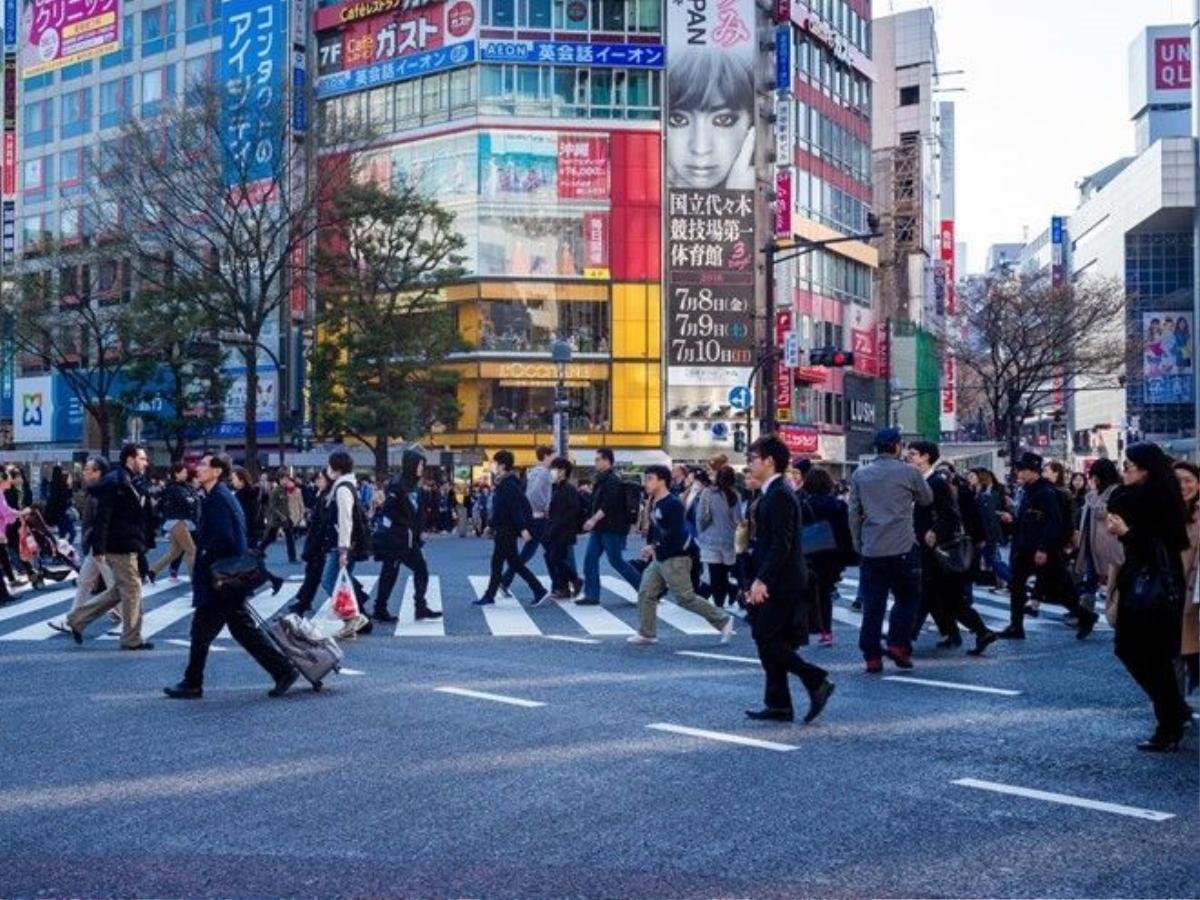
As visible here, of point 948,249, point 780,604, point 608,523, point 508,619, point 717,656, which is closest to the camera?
point 780,604

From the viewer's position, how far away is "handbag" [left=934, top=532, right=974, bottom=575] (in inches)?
489

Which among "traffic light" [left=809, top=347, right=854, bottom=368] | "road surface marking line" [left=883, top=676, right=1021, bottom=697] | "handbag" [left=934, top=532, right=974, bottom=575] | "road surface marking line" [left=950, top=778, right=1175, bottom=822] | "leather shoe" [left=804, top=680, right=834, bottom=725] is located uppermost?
"traffic light" [left=809, top=347, right=854, bottom=368]

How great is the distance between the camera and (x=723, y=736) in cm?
833

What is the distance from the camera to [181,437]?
46750 mm

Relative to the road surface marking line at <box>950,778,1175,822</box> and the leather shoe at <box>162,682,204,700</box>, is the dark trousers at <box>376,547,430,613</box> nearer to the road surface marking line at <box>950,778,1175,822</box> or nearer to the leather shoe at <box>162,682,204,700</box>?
the leather shoe at <box>162,682,204,700</box>

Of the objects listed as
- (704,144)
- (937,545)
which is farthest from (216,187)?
(937,545)

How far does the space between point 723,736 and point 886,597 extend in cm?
293

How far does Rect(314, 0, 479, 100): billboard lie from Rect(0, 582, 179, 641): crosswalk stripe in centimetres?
3640

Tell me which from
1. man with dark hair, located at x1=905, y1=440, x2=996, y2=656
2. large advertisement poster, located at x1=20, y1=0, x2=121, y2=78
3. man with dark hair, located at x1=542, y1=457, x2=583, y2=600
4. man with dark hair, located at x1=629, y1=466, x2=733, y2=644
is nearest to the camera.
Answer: man with dark hair, located at x1=905, y1=440, x2=996, y2=656

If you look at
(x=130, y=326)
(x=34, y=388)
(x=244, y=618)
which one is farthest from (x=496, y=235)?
(x=244, y=618)

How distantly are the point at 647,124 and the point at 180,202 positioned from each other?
21486 millimetres

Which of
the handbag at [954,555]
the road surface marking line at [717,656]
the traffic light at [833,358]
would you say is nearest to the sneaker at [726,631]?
the road surface marking line at [717,656]

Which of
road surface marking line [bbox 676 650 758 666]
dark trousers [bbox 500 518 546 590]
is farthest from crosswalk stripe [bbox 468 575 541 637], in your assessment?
road surface marking line [bbox 676 650 758 666]

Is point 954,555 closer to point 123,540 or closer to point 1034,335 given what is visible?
point 123,540
